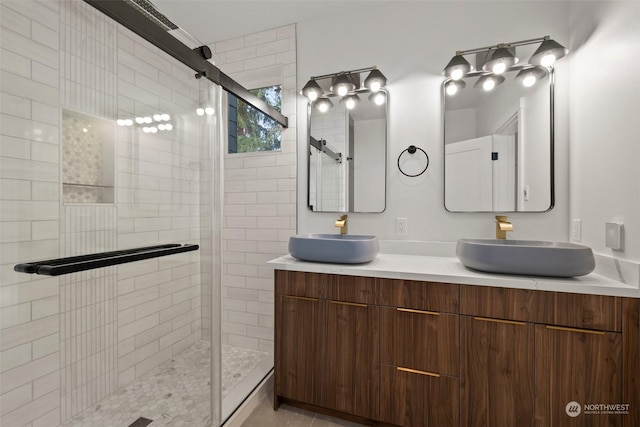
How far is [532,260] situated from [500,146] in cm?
84

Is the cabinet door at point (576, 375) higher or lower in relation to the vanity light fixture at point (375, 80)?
lower

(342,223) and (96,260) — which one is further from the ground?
(342,223)

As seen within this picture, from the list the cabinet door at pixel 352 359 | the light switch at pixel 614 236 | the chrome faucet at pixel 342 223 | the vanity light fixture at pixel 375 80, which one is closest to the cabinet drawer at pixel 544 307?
the light switch at pixel 614 236

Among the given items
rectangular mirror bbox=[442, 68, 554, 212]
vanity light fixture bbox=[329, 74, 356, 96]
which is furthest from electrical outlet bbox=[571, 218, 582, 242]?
vanity light fixture bbox=[329, 74, 356, 96]

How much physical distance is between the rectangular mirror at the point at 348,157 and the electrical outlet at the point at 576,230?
1103 mm

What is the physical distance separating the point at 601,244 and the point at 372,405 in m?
1.43

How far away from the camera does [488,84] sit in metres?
1.77

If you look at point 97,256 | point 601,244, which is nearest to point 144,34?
point 97,256

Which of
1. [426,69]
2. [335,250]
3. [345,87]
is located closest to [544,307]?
[335,250]

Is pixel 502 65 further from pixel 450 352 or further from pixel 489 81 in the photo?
pixel 450 352

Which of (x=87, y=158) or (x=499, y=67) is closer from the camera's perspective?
(x=87, y=158)

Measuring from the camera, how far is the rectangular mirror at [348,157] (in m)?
2.01

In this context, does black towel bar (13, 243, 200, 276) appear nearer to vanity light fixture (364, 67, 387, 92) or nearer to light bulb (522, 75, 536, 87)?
vanity light fixture (364, 67, 387, 92)

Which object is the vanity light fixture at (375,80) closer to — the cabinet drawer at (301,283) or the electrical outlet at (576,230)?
the cabinet drawer at (301,283)
